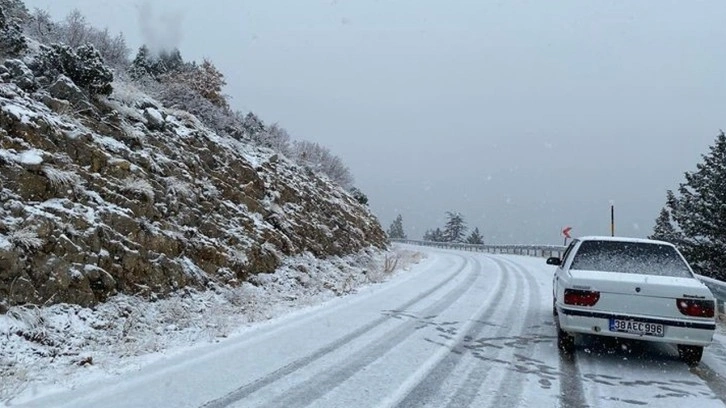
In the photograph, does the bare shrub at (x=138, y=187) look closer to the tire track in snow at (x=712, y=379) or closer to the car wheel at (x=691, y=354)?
the car wheel at (x=691, y=354)

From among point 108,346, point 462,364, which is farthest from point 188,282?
point 462,364

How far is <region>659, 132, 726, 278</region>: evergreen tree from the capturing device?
2812cm

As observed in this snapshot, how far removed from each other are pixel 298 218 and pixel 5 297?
9968 millimetres

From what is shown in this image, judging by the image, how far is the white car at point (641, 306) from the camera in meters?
→ 6.44

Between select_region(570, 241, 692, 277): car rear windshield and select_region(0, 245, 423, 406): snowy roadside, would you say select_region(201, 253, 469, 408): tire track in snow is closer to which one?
select_region(0, 245, 423, 406): snowy roadside

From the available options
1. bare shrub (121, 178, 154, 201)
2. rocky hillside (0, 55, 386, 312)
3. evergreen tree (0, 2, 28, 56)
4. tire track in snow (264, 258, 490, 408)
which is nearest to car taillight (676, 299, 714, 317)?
tire track in snow (264, 258, 490, 408)

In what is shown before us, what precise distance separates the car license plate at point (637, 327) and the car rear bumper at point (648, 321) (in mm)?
37

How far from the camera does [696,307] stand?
643cm

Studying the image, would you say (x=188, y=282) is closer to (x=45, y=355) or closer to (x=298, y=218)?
(x=45, y=355)

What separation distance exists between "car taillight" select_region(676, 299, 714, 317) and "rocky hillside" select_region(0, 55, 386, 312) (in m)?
7.61

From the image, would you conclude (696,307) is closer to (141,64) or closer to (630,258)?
(630,258)

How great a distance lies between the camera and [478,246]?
46.8 m

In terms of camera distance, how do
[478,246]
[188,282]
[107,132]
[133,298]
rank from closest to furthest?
1. [133,298]
2. [188,282]
3. [107,132]
4. [478,246]

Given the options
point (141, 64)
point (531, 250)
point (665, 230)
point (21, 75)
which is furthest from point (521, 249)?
point (21, 75)
